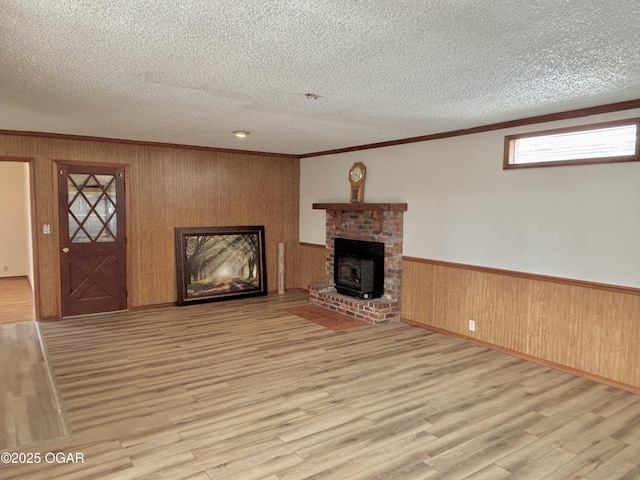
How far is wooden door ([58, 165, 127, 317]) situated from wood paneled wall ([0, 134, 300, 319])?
97 mm

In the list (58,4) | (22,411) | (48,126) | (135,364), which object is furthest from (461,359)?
(48,126)

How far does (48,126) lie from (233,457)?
14.2ft

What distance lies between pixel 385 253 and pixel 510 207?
6.12 ft

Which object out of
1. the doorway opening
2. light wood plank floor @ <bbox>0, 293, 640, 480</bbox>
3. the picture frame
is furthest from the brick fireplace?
the doorway opening

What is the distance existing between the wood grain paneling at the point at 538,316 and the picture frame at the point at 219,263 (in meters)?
2.76

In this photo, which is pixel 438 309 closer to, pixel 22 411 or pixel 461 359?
pixel 461 359

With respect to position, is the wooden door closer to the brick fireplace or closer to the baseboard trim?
the brick fireplace

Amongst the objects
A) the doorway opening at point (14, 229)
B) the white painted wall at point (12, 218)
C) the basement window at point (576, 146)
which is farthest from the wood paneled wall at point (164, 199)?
the basement window at point (576, 146)

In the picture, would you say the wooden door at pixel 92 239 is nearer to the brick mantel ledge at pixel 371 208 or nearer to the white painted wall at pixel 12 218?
the brick mantel ledge at pixel 371 208

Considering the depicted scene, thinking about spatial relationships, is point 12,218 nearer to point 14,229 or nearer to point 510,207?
point 14,229

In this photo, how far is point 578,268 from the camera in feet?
13.0

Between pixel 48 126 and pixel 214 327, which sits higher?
pixel 48 126

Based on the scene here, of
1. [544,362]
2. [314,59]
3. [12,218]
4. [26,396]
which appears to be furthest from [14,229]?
[544,362]

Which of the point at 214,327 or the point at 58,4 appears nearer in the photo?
the point at 58,4
